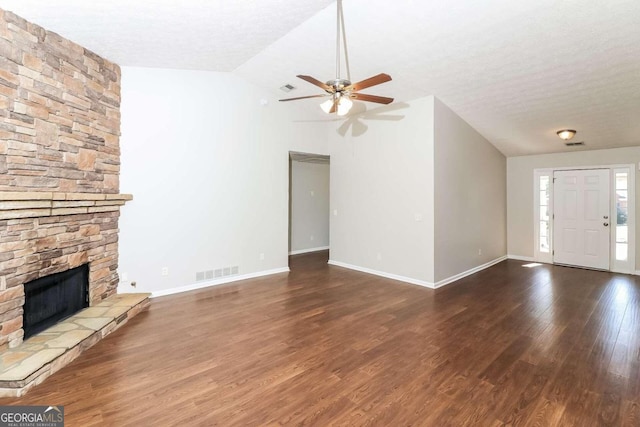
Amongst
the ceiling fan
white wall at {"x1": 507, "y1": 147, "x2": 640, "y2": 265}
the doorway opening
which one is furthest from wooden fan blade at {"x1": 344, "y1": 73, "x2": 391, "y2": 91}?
white wall at {"x1": 507, "y1": 147, "x2": 640, "y2": 265}

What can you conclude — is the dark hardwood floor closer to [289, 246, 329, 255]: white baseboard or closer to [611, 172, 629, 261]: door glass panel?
[611, 172, 629, 261]: door glass panel

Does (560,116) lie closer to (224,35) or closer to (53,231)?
(224,35)

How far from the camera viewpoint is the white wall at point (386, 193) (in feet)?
16.4

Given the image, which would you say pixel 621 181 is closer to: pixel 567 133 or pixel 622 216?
pixel 622 216

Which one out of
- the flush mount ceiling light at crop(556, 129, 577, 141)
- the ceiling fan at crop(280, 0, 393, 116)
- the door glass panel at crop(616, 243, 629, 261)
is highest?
the flush mount ceiling light at crop(556, 129, 577, 141)

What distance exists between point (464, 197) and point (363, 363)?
4.06 metres

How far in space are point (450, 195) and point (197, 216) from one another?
417 cm

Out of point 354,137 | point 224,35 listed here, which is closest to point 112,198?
point 224,35

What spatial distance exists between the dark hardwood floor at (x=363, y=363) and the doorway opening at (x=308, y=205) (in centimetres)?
348

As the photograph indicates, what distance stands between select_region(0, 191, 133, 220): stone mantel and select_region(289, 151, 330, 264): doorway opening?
4.36 meters

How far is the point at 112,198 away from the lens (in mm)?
3879

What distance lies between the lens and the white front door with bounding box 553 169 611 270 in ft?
20.2

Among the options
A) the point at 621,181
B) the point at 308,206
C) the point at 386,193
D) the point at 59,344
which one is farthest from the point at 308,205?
the point at 621,181

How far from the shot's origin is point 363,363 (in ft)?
8.91
